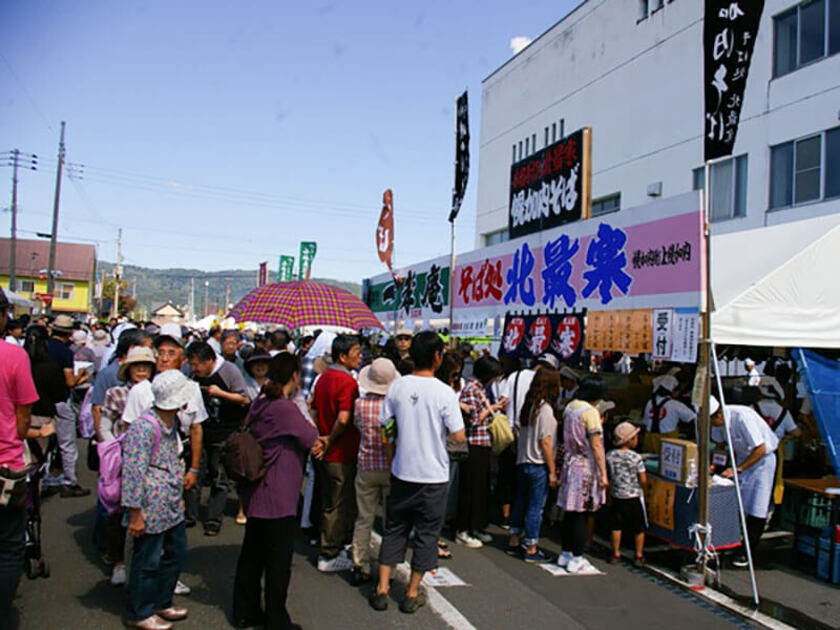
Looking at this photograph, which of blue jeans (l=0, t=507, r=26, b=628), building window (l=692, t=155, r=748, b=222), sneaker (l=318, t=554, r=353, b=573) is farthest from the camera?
building window (l=692, t=155, r=748, b=222)

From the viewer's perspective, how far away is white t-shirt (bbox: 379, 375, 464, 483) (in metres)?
4.63

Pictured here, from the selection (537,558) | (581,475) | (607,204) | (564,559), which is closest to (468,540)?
(537,558)

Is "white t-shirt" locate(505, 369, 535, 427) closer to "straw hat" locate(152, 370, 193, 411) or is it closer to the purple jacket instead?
the purple jacket

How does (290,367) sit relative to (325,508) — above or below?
above

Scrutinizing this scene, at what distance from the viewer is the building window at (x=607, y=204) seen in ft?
78.9

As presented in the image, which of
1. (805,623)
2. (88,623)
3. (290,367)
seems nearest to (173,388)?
(290,367)

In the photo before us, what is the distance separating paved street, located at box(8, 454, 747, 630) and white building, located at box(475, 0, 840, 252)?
45.0 feet

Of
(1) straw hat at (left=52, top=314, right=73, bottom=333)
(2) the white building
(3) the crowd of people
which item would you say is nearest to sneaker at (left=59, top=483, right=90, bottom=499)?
(3) the crowd of people

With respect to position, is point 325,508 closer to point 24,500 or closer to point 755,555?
point 24,500

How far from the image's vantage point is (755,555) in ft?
21.7

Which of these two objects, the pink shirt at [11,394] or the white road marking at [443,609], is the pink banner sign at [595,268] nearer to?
the white road marking at [443,609]

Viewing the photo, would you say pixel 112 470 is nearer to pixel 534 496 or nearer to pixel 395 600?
pixel 395 600

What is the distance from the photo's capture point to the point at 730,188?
18797 millimetres

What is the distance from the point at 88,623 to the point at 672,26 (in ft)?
75.2
